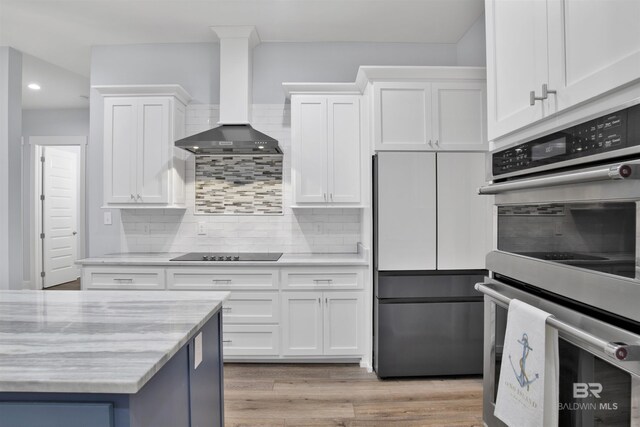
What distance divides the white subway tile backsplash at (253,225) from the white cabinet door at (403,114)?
3.20 feet

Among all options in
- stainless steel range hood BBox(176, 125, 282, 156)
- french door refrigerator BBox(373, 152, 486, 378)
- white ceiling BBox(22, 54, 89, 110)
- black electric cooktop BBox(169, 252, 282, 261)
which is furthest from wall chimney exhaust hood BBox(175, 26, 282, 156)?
white ceiling BBox(22, 54, 89, 110)

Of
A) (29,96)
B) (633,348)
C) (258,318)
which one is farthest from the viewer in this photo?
(29,96)

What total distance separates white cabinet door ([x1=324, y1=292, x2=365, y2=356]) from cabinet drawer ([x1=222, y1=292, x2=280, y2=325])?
42 cm

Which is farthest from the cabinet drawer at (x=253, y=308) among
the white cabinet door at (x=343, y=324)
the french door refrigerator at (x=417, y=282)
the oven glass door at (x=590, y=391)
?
the oven glass door at (x=590, y=391)

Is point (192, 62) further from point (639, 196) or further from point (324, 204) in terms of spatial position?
point (639, 196)

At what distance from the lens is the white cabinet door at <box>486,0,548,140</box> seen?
1145mm

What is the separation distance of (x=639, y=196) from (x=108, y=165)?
365 centimetres

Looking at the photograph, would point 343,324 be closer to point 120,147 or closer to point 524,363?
point 524,363

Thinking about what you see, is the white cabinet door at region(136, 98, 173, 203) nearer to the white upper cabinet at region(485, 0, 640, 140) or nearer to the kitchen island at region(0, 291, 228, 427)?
the kitchen island at region(0, 291, 228, 427)

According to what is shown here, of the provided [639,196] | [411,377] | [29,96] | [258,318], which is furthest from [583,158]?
[29,96]

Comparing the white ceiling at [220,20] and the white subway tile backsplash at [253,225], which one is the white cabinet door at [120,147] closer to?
the white subway tile backsplash at [253,225]

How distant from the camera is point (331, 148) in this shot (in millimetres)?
3326

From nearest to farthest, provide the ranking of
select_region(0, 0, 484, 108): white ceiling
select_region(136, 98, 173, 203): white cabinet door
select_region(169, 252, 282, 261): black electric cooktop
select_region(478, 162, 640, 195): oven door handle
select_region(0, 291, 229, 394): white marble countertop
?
select_region(478, 162, 640, 195): oven door handle → select_region(0, 291, 229, 394): white marble countertop → select_region(0, 0, 484, 108): white ceiling → select_region(169, 252, 282, 261): black electric cooktop → select_region(136, 98, 173, 203): white cabinet door

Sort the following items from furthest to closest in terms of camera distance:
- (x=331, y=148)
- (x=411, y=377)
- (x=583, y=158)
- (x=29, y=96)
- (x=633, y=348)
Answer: (x=29, y=96) < (x=331, y=148) < (x=411, y=377) < (x=583, y=158) < (x=633, y=348)
